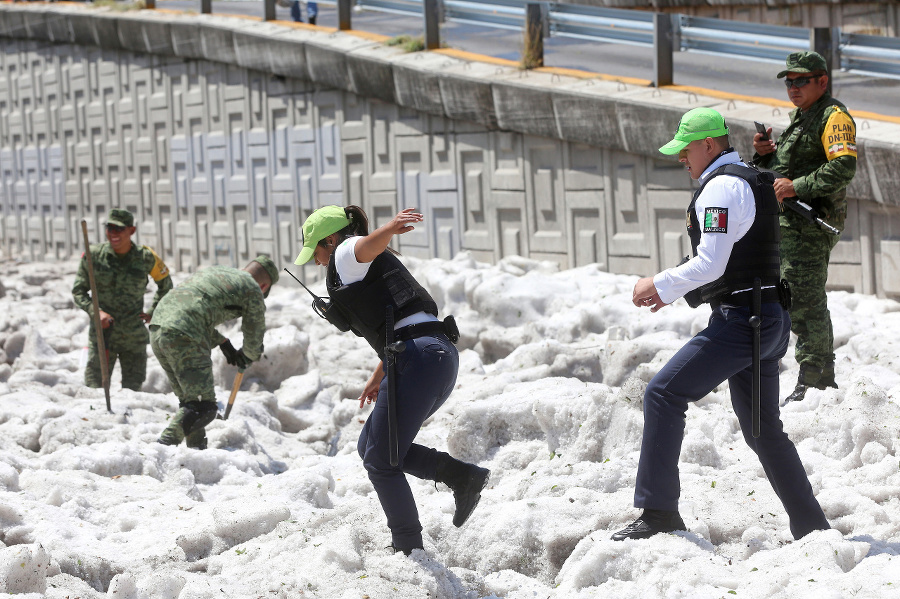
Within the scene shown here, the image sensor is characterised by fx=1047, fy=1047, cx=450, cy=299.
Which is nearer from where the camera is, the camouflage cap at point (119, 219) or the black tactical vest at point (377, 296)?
the black tactical vest at point (377, 296)

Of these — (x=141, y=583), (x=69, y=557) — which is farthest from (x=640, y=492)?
(x=69, y=557)

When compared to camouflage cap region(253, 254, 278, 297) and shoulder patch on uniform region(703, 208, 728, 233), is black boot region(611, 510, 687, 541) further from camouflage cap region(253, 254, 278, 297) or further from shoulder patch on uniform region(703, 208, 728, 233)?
camouflage cap region(253, 254, 278, 297)

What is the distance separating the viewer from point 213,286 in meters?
6.15

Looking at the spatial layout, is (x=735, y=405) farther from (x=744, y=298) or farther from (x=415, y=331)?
(x=415, y=331)

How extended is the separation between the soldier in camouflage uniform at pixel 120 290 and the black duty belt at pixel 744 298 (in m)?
4.66

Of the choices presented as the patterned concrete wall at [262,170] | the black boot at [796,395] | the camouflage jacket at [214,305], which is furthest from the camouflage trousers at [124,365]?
the black boot at [796,395]

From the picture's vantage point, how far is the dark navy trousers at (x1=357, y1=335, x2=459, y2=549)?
3.78 meters

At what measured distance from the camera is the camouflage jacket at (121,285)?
24.0 feet

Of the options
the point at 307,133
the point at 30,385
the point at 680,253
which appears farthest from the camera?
the point at 307,133

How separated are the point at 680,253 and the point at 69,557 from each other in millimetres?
5308

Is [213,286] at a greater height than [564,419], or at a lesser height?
greater

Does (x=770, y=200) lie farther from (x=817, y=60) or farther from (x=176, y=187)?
(x=176, y=187)

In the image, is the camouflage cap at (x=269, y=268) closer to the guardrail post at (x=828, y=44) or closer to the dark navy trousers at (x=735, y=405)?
the dark navy trousers at (x=735, y=405)

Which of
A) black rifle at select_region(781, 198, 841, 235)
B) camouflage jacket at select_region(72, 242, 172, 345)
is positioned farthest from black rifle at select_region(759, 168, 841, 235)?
camouflage jacket at select_region(72, 242, 172, 345)
